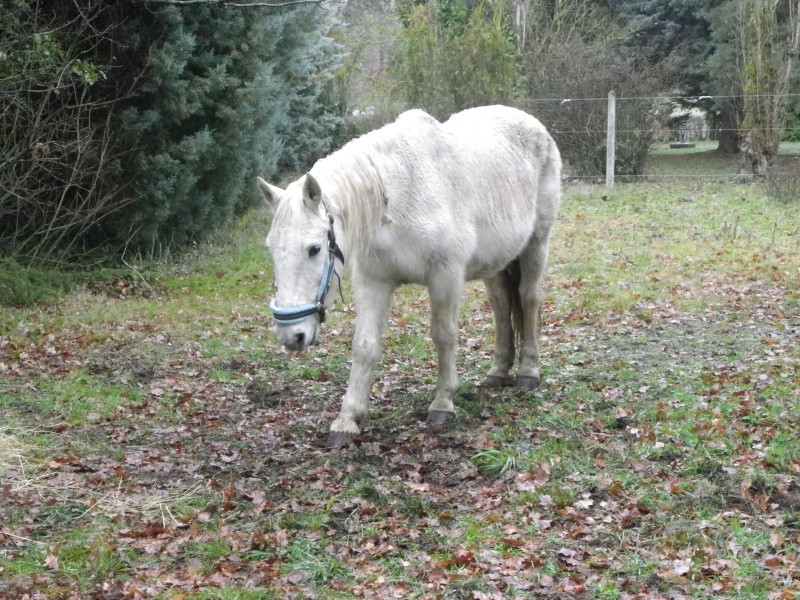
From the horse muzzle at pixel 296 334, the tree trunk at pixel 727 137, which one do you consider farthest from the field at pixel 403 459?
the tree trunk at pixel 727 137

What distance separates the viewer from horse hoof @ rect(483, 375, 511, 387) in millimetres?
7273

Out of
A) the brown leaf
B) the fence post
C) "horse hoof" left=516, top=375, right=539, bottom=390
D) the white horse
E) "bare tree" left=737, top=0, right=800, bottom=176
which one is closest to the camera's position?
the brown leaf

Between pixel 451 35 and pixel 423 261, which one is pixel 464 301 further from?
pixel 451 35

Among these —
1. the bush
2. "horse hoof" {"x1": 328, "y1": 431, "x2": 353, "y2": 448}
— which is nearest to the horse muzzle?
"horse hoof" {"x1": 328, "y1": 431, "x2": 353, "y2": 448}

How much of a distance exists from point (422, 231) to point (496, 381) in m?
1.87

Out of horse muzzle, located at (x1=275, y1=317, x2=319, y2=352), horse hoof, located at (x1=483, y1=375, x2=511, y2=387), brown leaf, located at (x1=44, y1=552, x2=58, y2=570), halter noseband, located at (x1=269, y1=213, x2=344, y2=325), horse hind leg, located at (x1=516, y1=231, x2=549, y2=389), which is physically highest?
halter noseband, located at (x1=269, y1=213, x2=344, y2=325)

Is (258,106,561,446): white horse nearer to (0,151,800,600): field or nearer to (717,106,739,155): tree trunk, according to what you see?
(0,151,800,600): field

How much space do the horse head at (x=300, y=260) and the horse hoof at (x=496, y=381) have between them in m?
2.35

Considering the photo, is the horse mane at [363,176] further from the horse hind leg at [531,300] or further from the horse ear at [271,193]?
the horse hind leg at [531,300]

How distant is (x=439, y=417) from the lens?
6.24 m

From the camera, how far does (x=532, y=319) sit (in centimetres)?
730

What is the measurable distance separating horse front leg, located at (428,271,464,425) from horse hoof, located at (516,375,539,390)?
2.94 ft

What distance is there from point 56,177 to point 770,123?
16782 mm

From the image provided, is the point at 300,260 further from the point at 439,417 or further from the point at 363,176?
the point at 439,417
